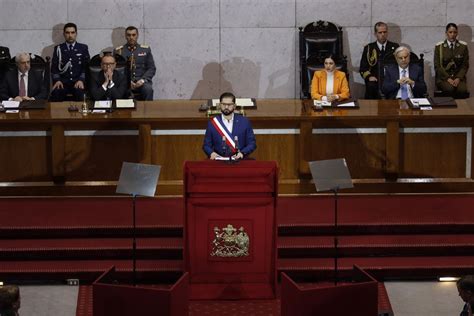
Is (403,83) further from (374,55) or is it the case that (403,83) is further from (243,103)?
(374,55)

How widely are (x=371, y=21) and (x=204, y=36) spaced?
7.76 feet

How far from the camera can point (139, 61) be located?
1484 centimetres

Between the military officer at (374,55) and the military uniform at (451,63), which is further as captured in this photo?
the military uniform at (451,63)

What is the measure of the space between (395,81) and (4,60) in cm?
487

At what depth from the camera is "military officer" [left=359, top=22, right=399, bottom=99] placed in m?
14.9

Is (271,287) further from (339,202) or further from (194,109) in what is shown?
(194,109)

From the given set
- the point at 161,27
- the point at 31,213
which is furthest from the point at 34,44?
the point at 31,213

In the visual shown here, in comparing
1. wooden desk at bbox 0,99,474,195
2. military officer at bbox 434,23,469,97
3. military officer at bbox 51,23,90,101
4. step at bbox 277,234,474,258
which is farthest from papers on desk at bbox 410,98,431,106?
military officer at bbox 51,23,90,101

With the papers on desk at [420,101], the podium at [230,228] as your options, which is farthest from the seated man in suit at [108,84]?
the podium at [230,228]

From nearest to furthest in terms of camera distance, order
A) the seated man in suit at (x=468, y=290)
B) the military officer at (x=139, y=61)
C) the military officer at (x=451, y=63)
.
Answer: the seated man in suit at (x=468, y=290) → the military officer at (x=139, y=61) → the military officer at (x=451, y=63)

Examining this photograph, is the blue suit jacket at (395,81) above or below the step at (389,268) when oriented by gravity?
above

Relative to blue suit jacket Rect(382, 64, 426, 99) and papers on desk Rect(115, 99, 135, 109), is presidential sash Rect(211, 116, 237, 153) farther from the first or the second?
blue suit jacket Rect(382, 64, 426, 99)

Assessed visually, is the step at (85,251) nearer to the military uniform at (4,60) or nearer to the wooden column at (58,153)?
the wooden column at (58,153)

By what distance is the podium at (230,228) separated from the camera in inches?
380
